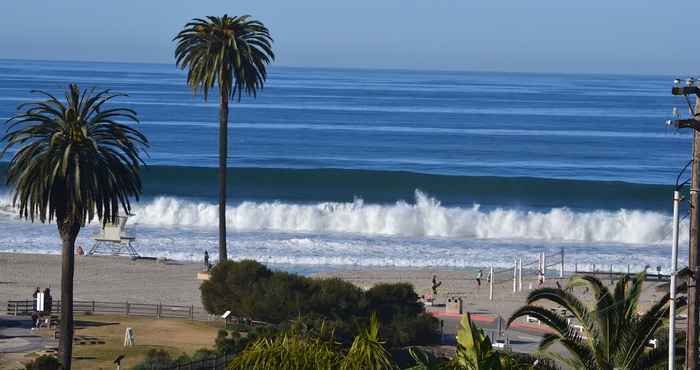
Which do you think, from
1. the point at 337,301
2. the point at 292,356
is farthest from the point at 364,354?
the point at 337,301

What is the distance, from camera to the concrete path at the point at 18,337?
35344 mm

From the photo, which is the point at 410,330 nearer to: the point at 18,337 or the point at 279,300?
the point at 279,300

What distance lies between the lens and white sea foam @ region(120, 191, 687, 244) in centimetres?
7456

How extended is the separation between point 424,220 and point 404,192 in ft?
46.1

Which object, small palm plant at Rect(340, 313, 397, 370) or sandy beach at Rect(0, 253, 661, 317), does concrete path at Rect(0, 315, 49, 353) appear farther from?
small palm plant at Rect(340, 313, 397, 370)

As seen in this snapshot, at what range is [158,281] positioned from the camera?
2029 inches

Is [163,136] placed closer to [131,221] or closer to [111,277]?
[131,221]

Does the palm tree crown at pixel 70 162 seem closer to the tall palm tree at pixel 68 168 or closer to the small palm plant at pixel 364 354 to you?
the tall palm tree at pixel 68 168

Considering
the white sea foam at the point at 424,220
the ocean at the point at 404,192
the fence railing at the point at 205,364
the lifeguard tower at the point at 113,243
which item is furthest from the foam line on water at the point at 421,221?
the fence railing at the point at 205,364

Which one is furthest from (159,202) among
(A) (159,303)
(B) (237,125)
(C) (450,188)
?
(B) (237,125)

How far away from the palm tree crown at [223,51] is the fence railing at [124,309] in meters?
8.79

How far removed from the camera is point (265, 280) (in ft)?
136

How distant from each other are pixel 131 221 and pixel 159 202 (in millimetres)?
6614

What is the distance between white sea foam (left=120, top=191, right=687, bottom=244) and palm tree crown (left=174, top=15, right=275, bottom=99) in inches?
1071
